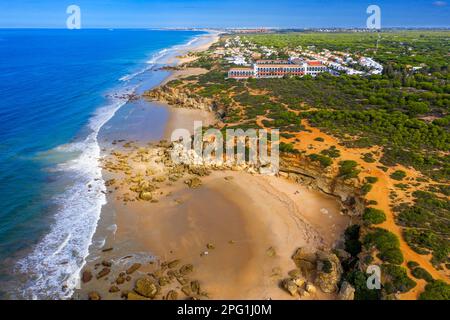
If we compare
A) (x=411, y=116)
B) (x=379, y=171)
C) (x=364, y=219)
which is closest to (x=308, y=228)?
(x=364, y=219)

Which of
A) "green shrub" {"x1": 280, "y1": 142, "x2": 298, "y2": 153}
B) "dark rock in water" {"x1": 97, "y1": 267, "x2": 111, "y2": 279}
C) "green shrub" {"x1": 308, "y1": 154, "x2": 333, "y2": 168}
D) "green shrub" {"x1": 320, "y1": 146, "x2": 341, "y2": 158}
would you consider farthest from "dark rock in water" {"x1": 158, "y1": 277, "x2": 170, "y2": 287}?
"green shrub" {"x1": 320, "y1": 146, "x2": 341, "y2": 158}

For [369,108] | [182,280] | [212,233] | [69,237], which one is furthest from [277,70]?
[182,280]

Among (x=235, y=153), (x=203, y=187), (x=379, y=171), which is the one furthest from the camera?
(x=235, y=153)

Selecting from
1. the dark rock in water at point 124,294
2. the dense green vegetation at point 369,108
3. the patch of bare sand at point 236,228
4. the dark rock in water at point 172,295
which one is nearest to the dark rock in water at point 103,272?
the patch of bare sand at point 236,228

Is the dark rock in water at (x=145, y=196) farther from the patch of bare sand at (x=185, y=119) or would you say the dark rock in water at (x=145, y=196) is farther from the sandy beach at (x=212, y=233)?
the patch of bare sand at (x=185, y=119)

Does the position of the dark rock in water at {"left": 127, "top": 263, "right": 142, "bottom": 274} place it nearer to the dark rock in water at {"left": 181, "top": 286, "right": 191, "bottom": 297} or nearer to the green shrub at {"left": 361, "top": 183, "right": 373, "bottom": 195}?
the dark rock in water at {"left": 181, "top": 286, "right": 191, "bottom": 297}

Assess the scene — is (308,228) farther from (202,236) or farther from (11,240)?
(11,240)
